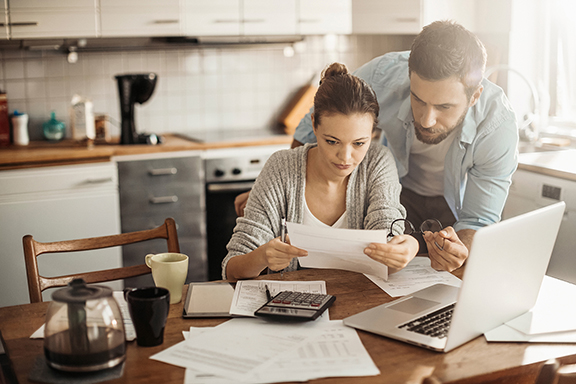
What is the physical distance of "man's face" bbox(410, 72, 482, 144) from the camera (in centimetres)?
162

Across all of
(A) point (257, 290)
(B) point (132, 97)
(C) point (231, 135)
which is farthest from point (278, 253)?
(C) point (231, 135)

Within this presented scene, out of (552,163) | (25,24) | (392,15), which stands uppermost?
(392,15)

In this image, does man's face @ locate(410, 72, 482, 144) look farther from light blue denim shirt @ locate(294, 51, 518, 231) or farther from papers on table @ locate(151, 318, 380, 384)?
papers on table @ locate(151, 318, 380, 384)

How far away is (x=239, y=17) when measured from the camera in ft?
10.7

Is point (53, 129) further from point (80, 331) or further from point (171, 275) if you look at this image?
point (80, 331)

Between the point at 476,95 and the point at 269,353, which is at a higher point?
the point at 476,95

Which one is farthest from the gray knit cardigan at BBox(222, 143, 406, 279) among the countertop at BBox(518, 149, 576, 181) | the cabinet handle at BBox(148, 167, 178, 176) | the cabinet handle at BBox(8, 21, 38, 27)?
the cabinet handle at BBox(8, 21, 38, 27)

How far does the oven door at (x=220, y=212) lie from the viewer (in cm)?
316

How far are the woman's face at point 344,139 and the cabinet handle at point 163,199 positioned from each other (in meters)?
1.61

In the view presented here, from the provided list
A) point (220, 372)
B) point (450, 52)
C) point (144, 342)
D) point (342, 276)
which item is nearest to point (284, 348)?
point (220, 372)

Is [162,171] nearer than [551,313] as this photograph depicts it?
No

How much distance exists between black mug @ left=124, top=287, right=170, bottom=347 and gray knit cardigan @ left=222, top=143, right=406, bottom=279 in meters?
0.50

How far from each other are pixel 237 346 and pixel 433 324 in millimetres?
400

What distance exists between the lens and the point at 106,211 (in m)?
2.93
